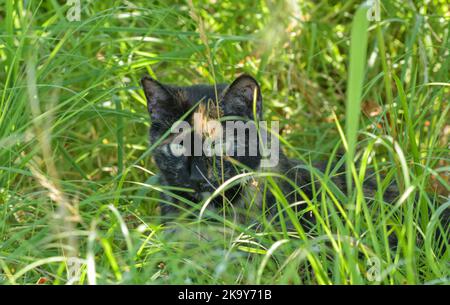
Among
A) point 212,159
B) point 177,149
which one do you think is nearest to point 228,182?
point 212,159

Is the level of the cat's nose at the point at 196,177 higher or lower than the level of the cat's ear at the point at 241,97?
lower

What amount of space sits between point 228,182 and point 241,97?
2.37ft

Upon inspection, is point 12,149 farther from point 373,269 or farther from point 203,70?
point 373,269

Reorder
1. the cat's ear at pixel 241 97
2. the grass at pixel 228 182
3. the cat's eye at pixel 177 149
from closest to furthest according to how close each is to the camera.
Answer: the grass at pixel 228 182 → the cat's ear at pixel 241 97 → the cat's eye at pixel 177 149

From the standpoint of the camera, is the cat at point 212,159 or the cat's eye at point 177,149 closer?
the cat at point 212,159

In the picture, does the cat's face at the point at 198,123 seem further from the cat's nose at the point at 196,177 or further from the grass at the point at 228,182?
the grass at the point at 228,182

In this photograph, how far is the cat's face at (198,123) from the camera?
2.54m

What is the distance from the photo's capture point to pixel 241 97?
258 centimetres

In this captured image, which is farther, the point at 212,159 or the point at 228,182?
the point at 212,159

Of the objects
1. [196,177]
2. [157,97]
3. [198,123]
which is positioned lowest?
[196,177]

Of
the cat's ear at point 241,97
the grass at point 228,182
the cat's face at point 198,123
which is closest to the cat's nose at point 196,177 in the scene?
the cat's face at point 198,123

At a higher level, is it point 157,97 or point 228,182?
point 157,97

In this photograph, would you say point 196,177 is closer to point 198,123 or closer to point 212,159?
point 212,159
